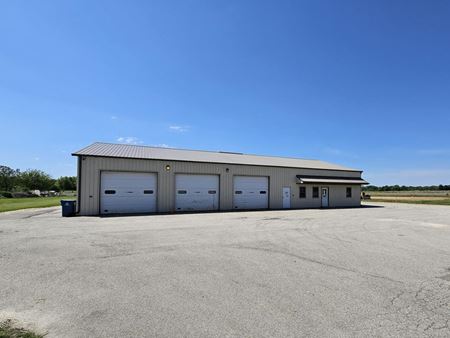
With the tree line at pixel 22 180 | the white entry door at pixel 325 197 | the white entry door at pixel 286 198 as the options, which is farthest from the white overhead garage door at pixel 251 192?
the tree line at pixel 22 180

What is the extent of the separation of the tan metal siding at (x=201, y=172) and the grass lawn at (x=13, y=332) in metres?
16.1

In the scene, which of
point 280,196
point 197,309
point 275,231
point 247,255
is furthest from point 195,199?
point 197,309

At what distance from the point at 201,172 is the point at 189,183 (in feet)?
4.07

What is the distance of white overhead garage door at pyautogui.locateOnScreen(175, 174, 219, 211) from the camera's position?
70.6 ft

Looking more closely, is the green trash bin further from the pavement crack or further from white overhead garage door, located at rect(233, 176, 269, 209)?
the pavement crack

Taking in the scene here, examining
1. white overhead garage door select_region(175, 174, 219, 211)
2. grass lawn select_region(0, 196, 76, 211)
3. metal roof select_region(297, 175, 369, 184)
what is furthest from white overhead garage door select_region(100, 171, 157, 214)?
metal roof select_region(297, 175, 369, 184)

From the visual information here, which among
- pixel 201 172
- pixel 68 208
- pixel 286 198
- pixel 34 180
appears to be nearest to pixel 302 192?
pixel 286 198

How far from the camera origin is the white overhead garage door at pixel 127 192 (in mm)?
19203

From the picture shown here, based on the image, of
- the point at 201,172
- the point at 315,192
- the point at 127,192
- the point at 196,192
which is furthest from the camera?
the point at 315,192

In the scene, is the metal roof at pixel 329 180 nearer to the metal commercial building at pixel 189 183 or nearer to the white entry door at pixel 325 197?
the metal commercial building at pixel 189 183

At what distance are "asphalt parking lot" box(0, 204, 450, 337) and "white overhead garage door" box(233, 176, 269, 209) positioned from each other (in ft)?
47.9

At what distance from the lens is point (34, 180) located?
8600 centimetres

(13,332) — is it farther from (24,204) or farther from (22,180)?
(22,180)

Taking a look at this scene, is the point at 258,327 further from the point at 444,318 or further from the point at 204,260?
the point at 204,260
